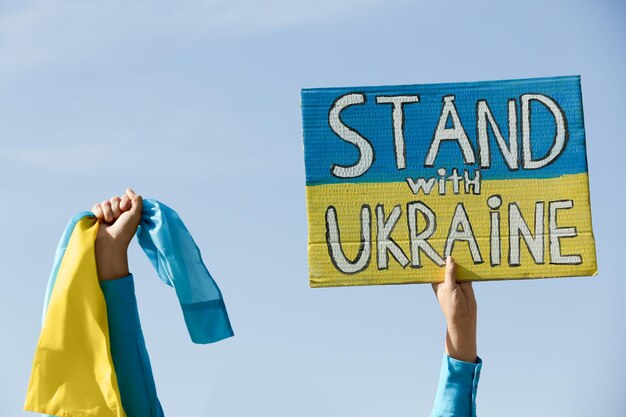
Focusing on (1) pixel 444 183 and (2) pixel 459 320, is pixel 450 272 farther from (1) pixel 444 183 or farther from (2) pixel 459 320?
(1) pixel 444 183

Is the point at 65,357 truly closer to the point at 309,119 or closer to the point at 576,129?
the point at 309,119

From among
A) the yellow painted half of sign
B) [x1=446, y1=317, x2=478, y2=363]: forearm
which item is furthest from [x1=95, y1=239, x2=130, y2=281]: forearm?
[x1=446, y1=317, x2=478, y2=363]: forearm

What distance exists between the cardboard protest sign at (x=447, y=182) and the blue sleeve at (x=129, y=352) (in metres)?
0.77

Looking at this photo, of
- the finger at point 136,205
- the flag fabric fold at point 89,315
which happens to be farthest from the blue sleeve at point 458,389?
the finger at point 136,205

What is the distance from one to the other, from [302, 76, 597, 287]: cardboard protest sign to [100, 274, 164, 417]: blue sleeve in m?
0.77

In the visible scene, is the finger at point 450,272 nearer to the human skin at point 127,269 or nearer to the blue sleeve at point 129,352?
the human skin at point 127,269

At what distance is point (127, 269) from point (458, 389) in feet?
4.75

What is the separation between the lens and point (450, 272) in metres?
4.48

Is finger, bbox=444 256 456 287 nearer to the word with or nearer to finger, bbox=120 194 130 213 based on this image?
the word with

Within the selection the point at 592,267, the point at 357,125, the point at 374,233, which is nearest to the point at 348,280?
the point at 374,233

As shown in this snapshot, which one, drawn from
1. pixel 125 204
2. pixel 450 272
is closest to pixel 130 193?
pixel 125 204

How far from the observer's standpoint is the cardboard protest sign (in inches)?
179

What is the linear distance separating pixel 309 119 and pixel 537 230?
1.10m

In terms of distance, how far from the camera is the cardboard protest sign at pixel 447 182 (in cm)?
454
